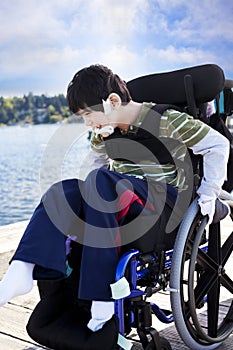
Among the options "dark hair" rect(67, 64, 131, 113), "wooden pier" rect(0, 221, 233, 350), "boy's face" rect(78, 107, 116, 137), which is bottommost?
"wooden pier" rect(0, 221, 233, 350)

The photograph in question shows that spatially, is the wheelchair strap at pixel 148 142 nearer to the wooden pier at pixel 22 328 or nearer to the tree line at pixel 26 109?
the wooden pier at pixel 22 328

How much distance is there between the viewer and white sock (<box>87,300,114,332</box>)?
1272 millimetres

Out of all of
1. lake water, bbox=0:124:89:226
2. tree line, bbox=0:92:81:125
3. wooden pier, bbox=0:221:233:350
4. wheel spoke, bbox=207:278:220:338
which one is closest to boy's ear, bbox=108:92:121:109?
lake water, bbox=0:124:89:226

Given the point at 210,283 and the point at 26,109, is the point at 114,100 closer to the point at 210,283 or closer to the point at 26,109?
the point at 210,283

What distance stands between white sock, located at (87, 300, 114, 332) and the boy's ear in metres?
0.54

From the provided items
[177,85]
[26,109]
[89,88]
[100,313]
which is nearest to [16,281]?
[100,313]

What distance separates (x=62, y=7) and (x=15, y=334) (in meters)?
7.53

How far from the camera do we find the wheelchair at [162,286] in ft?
4.30

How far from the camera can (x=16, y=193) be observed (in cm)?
701

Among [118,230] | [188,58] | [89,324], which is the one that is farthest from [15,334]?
[188,58]

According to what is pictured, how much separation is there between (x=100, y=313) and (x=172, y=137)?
0.53 m

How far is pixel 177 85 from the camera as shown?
1603mm

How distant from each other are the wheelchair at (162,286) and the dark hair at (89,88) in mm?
262

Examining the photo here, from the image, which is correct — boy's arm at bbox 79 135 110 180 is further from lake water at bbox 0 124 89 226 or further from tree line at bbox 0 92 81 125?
tree line at bbox 0 92 81 125
